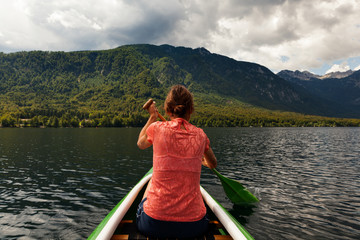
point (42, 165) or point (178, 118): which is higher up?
point (178, 118)

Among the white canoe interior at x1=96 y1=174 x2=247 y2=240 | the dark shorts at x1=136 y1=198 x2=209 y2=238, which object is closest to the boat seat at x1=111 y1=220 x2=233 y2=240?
the white canoe interior at x1=96 y1=174 x2=247 y2=240

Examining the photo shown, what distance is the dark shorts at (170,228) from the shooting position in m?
3.66

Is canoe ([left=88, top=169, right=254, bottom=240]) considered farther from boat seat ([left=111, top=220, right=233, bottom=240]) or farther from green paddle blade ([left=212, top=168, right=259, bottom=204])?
green paddle blade ([left=212, top=168, right=259, bottom=204])

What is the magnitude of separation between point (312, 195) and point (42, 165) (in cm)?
2710

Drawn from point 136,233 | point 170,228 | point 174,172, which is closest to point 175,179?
point 174,172

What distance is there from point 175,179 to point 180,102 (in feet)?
4.49

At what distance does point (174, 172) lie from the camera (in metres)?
3.54

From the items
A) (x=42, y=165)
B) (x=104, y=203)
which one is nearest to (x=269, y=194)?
(x=104, y=203)

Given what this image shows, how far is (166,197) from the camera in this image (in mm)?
3574

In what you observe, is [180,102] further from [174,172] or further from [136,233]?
[136,233]

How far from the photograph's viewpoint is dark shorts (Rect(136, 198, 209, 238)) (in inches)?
144

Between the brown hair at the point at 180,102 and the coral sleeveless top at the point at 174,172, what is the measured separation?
10.4 inches

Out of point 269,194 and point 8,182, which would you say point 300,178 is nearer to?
point 269,194

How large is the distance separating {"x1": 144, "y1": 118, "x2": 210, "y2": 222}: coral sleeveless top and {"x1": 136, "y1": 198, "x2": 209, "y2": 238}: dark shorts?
101 millimetres
